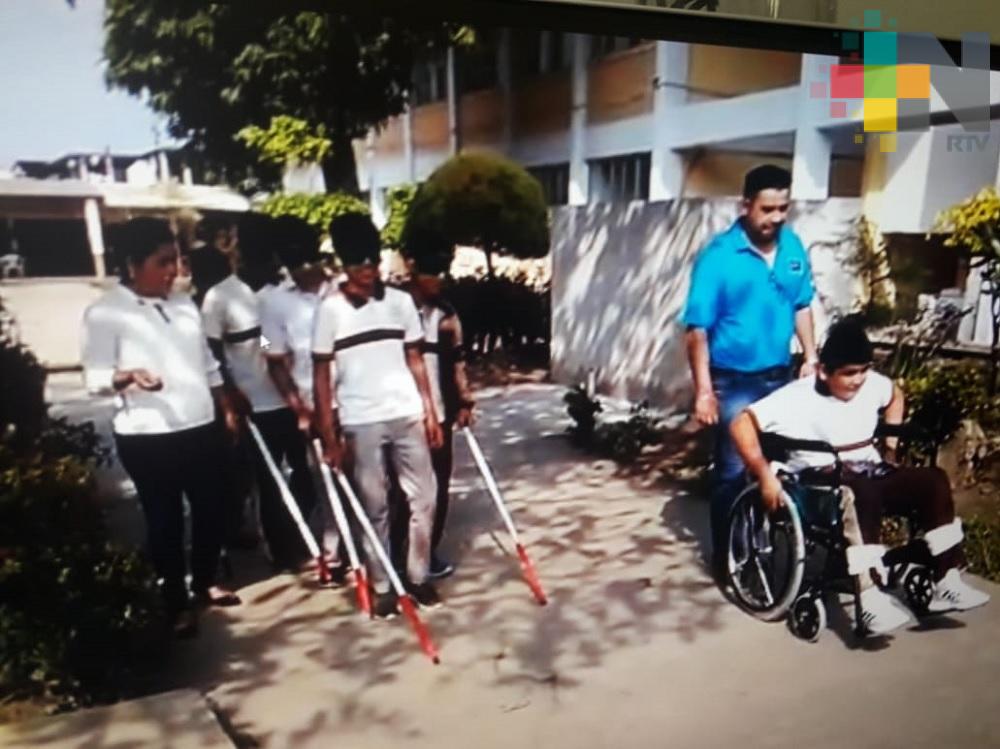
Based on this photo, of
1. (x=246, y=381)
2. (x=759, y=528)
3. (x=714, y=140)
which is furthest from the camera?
(x=759, y=528)

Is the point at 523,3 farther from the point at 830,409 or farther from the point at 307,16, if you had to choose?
the point at 830,409

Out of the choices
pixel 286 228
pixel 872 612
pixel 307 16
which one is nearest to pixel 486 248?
pixel 286 228

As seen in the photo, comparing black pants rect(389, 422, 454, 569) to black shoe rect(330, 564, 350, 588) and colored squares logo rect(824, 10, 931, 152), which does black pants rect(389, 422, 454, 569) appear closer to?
black shoe rect(330, 564, 350, 588)

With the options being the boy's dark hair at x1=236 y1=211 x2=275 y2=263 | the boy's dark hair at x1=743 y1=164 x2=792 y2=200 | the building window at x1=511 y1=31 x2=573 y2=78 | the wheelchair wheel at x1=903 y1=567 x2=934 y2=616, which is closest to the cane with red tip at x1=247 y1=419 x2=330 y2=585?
the boy's dark hair at x1=236 y1=211 x2=275 y2=263

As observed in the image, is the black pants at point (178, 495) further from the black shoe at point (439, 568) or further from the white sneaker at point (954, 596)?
the white sneaker at point (954, 596)

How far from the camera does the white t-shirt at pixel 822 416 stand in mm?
1642

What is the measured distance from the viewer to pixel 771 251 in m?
1.59

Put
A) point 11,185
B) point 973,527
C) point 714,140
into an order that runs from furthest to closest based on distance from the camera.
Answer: point 973,527, point 714,140, point 11,185

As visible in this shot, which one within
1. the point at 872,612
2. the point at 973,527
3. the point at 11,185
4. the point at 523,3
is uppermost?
the point at 523,3

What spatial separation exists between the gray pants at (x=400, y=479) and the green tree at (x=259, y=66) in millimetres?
374

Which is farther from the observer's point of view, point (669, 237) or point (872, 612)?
point (872, 612)

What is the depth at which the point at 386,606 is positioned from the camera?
4.45 ft

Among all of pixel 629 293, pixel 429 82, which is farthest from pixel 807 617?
pixel 429 82

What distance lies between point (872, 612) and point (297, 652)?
1127 millimetres
